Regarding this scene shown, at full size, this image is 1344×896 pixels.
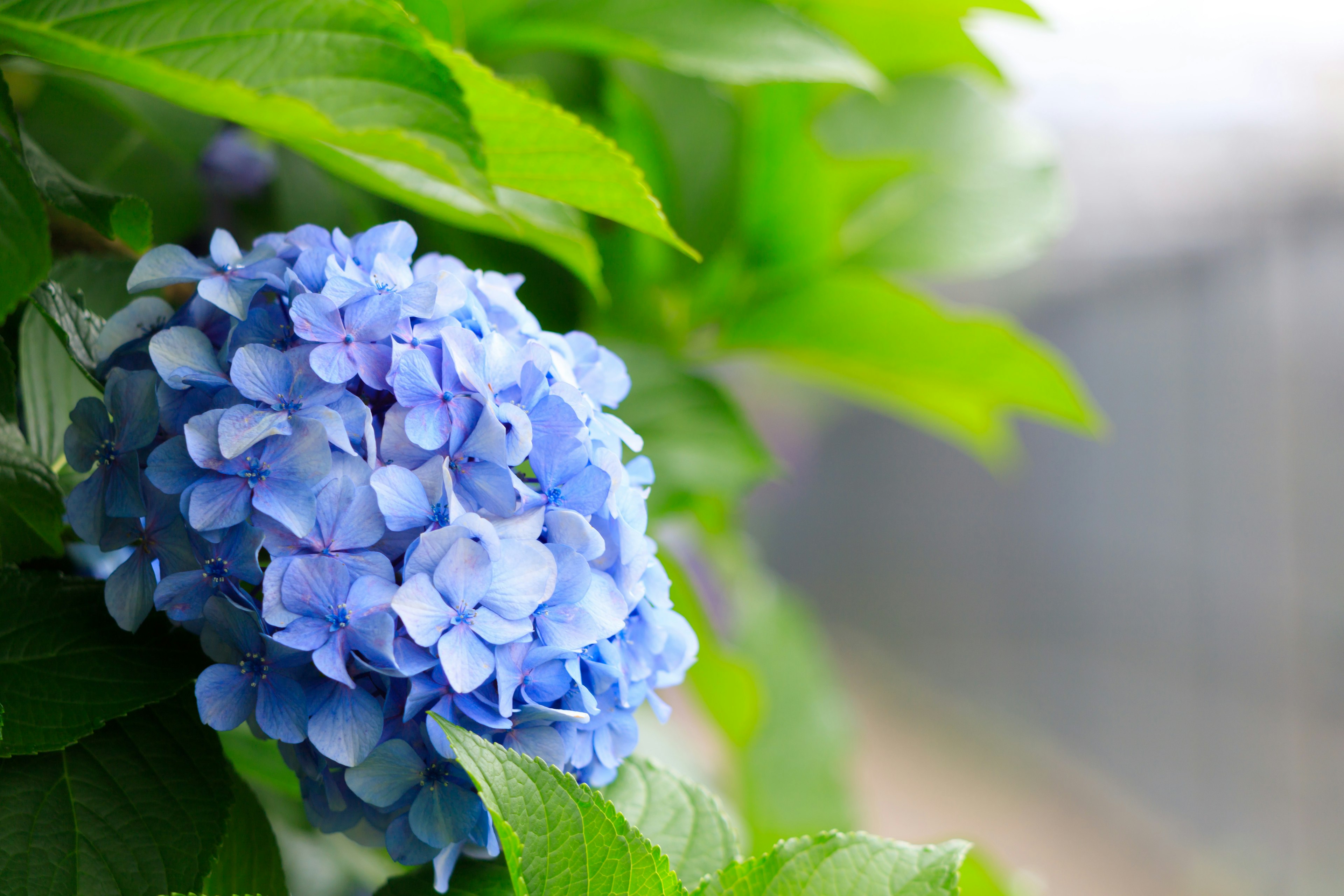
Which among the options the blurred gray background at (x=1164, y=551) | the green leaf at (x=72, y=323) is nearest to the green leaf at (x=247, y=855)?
the green leaf at (x=72, y=323)

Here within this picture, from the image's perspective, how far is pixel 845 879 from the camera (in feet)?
0.88

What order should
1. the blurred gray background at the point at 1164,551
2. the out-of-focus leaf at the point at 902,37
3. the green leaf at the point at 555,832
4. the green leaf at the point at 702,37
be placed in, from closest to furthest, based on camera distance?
the green leaf at the point at 555,832 < the green leaf at the point at 702,37 < the out-of-focus leaf at the point at 902,37 < the blurred gray background at the point at 1164,551

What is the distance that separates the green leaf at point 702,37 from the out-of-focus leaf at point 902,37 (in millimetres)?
65

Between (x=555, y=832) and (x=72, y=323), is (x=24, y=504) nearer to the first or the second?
(x=72, y=323)

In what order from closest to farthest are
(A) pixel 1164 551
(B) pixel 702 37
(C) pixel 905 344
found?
1. (B) pixel 702 37
2. (C) pixel 905 344
3. (A) pixel 1164 551

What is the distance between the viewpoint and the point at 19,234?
232 millimetres

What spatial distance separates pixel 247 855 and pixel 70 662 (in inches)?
2.8

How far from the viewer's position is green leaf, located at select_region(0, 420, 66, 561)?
0.88ft

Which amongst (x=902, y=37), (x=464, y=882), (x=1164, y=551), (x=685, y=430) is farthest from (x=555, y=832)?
(x=1164, y=551)

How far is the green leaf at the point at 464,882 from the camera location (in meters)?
0.26

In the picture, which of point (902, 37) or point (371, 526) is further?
point (902, 37)

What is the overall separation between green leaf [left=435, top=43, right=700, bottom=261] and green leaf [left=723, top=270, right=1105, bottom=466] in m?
0.27

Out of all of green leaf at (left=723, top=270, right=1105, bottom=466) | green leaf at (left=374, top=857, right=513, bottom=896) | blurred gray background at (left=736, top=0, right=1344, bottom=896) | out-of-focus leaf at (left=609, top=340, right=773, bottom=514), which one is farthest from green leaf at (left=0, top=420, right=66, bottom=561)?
blurred gray background at (left=736, top=0, right=1344, bottom=896)

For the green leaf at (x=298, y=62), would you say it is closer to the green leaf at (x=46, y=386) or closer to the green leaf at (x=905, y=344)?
the green leaf at (x=46, y=386)
